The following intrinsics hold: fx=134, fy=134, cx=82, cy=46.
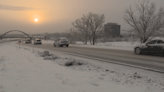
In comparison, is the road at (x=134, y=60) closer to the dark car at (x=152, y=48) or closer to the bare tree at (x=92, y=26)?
the dark car at (x=152, y=48)

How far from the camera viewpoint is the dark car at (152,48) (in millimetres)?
11172

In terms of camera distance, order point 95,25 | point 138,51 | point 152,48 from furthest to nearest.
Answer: point 95,25 < point 138,51 < point 152,48

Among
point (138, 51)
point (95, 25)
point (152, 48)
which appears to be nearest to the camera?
point (152, 48)

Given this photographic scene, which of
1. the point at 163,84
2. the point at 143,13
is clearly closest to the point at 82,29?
the point at 143,13

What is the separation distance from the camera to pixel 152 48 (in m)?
11.7

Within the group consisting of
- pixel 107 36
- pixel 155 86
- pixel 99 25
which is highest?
pixel 99 25

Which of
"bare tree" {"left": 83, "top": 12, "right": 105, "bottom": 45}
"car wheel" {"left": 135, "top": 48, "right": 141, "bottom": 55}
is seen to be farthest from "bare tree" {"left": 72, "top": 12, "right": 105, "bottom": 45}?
"car wheel" {"left": 135, "top": 48, "right": 141, "bottom": 55}

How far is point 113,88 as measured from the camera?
4.26 m

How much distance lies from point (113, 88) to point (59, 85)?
68.4 inches

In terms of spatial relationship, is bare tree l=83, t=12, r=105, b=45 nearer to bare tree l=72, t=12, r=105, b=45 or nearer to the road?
bare tree l=72, t=12, r=105, b=45

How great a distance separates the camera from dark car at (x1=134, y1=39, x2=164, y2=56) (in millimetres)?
11172

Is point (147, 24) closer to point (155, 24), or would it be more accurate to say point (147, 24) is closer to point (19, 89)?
point (155, 24)

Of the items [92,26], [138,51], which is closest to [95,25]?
[92,26]

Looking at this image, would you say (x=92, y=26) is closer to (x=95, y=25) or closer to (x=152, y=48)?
(x=95, y=25)
